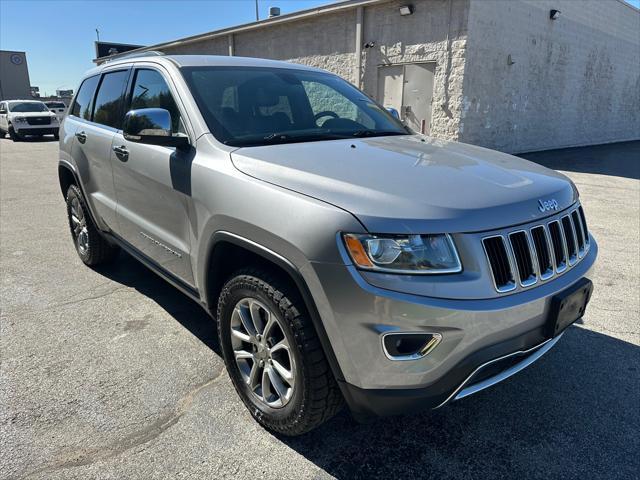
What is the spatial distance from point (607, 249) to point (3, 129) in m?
25.2

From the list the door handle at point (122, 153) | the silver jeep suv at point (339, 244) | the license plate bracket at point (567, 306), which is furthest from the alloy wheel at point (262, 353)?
the door handle at point (122, 153)

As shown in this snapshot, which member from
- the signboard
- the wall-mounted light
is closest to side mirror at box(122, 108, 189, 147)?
the wall-mounted light

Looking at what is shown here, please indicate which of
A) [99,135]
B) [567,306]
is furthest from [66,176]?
[567,306]

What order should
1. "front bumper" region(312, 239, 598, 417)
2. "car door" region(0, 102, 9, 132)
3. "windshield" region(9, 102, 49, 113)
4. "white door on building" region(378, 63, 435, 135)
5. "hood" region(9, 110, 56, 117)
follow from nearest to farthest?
"front bumper" region(312, 239, 598, 417)
"white door on building" region(378, 63, 435, 135)
"hood" region(9, 110, 56, 117)
"windshield" region(9, 102, 49, 113)
"car door" region(0, 102, 9, 132)

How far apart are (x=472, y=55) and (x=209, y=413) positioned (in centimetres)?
1182

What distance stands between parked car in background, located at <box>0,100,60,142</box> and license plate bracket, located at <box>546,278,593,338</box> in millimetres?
22719

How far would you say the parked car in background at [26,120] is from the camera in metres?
20.7

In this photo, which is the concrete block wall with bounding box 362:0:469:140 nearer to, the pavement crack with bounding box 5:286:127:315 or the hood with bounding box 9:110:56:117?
the pavement crack with bounding box 5:286:127:315

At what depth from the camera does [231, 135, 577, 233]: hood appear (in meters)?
1.85

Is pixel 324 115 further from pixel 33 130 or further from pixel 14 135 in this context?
pixel 14 135

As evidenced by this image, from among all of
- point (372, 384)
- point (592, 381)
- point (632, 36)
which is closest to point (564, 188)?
point (592, 381)

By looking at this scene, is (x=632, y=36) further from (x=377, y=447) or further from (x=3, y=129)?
(x=3, y=129)

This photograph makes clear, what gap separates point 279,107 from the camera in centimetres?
309

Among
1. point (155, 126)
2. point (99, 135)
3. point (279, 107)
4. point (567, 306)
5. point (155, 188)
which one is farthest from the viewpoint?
point (99, 135)
